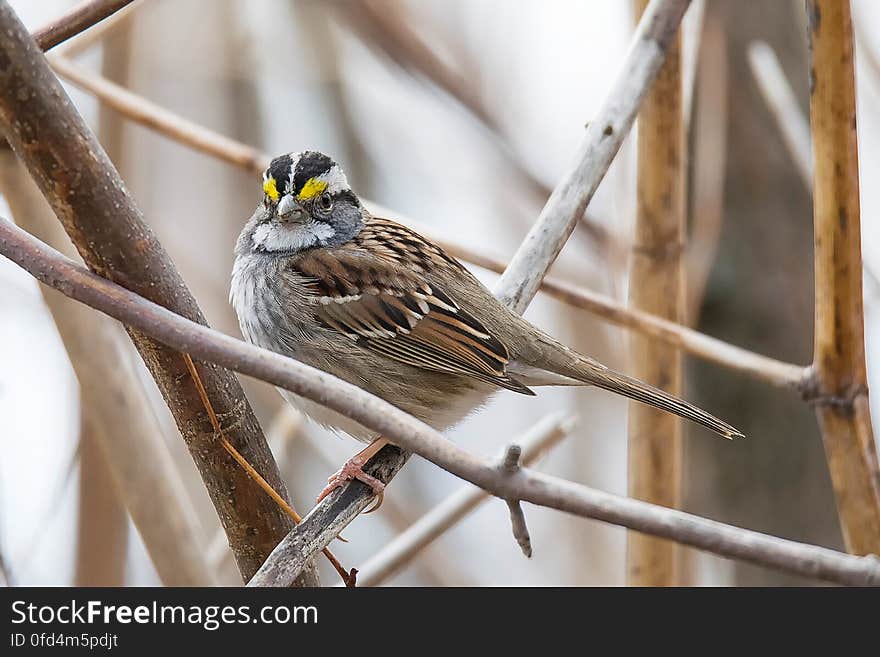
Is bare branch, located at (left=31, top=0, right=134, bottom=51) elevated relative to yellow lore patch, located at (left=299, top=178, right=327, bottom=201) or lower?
lower

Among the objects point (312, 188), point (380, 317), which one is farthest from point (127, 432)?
point (312, 188)

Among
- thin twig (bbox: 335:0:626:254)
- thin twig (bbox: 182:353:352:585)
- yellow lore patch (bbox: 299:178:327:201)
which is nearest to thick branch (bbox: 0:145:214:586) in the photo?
thin twig (bbox: 182:353:352:585)

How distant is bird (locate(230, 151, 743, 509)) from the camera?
2.39 meters

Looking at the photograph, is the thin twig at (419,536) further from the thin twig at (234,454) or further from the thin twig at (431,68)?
the thin twig at (431,68)

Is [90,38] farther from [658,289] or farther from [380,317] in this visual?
[658,289]

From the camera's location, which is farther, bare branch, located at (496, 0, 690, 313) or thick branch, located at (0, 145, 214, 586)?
bare branch, located at (496, 0, 690, 313)

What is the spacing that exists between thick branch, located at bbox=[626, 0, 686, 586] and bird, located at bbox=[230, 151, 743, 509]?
159 mm

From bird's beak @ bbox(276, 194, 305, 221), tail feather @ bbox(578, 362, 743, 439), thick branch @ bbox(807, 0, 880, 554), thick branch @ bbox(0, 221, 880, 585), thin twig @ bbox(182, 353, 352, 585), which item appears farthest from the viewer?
bird's beak @ bbox(276, 194, 305, 221)

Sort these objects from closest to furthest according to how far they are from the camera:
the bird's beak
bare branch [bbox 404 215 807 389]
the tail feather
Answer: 1. bare branch [bbox 404 215 807 389]
2. the tail feather
3. the bird's beak

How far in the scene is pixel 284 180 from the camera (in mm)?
2457

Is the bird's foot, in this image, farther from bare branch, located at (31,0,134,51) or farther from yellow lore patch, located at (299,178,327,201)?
bare branch, located at (31,0,134,51)

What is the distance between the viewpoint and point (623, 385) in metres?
2.19

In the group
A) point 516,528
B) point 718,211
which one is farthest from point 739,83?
point 516,528

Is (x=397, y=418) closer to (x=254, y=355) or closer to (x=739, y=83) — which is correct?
(x=254, y=355)
